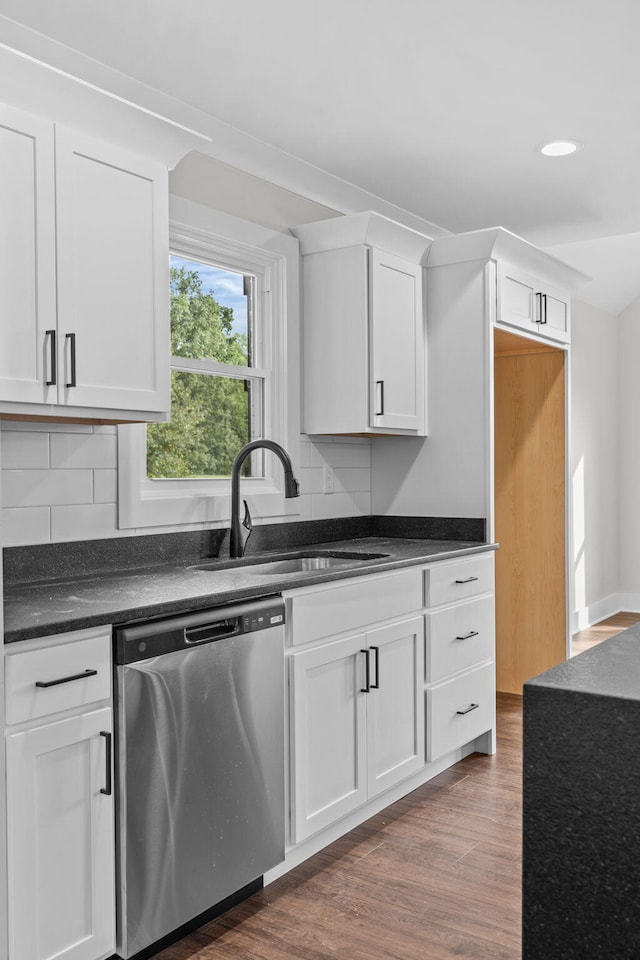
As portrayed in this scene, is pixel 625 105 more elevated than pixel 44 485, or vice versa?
pixel 625 105

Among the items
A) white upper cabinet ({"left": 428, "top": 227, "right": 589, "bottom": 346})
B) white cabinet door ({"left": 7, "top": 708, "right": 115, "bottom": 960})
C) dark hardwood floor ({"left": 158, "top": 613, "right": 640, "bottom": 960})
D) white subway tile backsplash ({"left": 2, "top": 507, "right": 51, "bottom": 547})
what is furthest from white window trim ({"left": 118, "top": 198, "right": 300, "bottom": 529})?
dark hardwood floor ({"left": 158, "top": 613, "right": 640, "bottom": 960})

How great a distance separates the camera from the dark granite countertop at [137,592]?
74.2 inches

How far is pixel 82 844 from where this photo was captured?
1879 mm

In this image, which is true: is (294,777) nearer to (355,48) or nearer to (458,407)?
(458,407)

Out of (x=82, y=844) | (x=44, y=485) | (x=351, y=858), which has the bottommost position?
(x=351, y=858)

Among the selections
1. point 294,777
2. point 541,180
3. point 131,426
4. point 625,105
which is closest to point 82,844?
point 294,777

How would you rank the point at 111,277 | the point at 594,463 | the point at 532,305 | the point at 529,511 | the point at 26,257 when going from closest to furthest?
the point at 26,257
the point at 111,277
the point at 532,305
the point at 529,511
the point at 594,463

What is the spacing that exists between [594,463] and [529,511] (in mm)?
2250

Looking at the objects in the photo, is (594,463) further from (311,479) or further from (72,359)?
(72,359)

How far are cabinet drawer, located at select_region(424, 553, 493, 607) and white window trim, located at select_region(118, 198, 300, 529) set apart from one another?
683 mm

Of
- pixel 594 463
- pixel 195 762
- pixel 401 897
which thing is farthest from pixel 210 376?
pixel 594 463

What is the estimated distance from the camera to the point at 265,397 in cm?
350

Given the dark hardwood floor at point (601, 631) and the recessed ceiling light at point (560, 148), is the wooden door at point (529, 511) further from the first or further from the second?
the dark hardwood floor at point (601, 631)

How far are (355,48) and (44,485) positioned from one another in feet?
5.41
